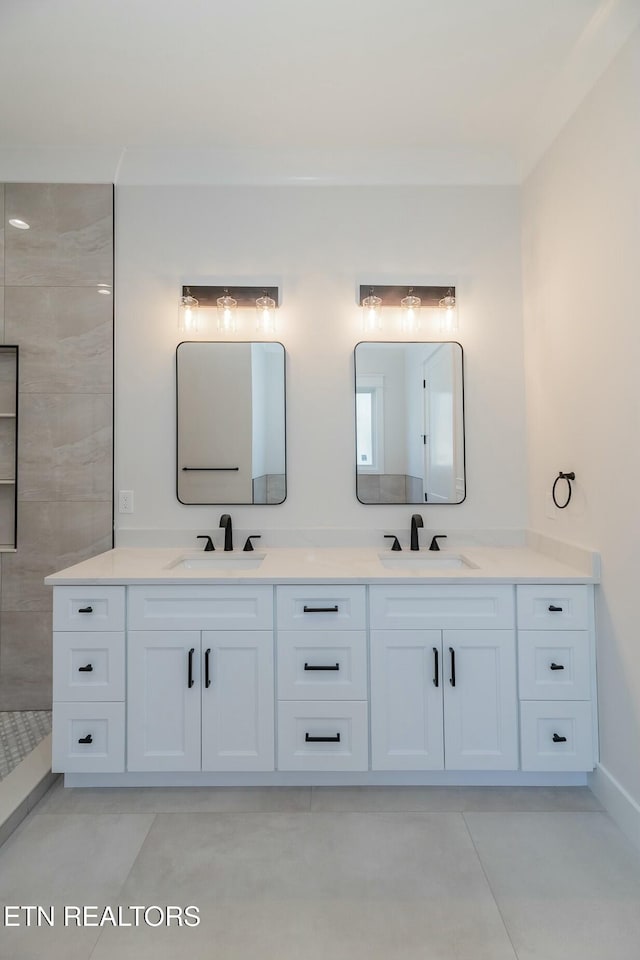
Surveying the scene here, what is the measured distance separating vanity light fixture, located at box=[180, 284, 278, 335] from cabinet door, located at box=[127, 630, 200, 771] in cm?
143

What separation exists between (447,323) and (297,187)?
97cm

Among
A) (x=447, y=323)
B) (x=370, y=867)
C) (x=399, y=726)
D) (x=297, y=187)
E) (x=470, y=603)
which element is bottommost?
(x=370, y=867)

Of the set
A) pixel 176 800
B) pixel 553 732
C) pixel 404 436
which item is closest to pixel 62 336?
pixel 404 436

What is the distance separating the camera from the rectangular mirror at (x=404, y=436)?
8.48 feet

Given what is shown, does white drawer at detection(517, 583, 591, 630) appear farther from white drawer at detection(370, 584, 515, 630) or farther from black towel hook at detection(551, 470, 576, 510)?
black towel hook at detection(551, 470, 576, 510)

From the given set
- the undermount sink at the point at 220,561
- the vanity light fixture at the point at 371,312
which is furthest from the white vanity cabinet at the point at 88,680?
the vanity light fixture at the point at 371,312

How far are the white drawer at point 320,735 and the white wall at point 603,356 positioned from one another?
2.90 feet

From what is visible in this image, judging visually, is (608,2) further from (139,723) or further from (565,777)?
(139,723)

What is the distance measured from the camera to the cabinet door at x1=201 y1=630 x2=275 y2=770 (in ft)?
6.51

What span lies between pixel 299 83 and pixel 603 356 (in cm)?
156

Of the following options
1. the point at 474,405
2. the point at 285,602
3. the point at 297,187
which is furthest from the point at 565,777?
the point at 297,187

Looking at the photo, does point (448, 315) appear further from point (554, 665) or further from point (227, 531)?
point (554, 665)

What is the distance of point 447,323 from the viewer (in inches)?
103

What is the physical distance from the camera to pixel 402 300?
8.50 ft
